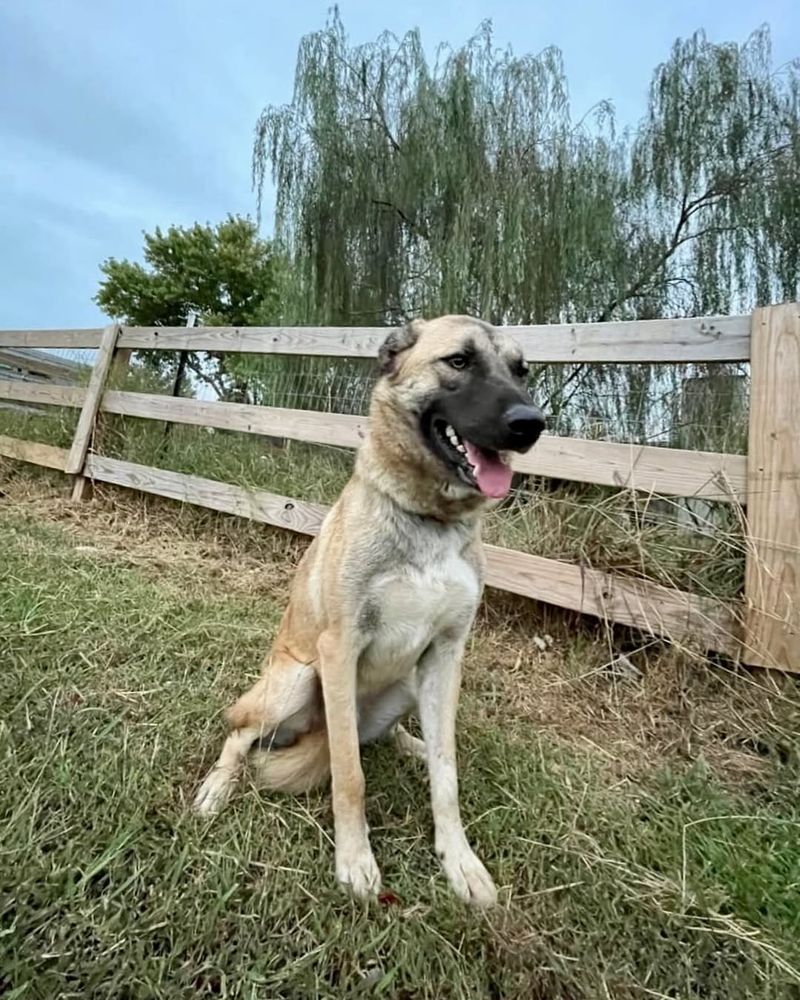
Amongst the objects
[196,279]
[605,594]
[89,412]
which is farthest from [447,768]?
[196,279]

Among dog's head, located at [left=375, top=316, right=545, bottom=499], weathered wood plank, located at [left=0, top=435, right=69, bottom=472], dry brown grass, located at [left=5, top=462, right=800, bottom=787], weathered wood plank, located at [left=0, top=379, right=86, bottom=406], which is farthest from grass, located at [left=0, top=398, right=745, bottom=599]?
weathered wood plank, located at [left=0, top=379, right=86, bottom=406]

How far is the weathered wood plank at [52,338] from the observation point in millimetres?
4780

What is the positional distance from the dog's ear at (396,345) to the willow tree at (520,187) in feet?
14.9

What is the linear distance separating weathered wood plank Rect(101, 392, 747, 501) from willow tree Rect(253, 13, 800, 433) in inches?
132

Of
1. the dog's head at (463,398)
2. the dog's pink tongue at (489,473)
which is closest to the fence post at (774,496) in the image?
the dog's head at (463,398)

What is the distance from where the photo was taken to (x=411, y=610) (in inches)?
59.7

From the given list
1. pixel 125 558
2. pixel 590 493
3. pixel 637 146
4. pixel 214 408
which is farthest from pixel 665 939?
pixel 637 146

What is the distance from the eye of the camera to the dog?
146 centimetres

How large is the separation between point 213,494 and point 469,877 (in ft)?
9.69

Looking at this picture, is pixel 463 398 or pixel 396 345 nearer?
pixel 463 398

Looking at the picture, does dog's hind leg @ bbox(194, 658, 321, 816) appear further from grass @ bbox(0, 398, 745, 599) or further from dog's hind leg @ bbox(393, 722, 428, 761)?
grass @ bbox(0, 398, 745, 599)

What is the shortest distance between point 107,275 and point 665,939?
72.8 feet

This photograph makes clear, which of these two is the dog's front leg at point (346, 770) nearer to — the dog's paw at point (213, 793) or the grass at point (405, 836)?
the grass at point (405, 836)

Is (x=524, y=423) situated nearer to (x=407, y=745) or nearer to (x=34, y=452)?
(x=407, y=745)
